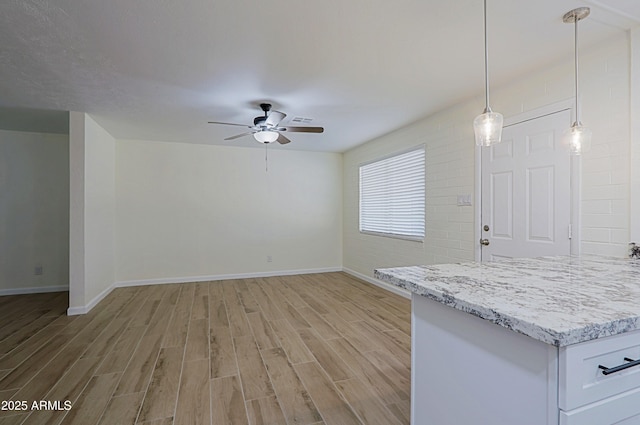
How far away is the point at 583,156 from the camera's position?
89.1 inches

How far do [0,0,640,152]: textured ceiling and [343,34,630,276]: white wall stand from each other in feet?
0.60

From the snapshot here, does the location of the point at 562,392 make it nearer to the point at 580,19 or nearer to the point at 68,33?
the point at 580,19

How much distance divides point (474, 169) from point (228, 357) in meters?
3.06

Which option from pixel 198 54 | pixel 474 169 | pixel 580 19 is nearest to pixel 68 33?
pixel 198 54

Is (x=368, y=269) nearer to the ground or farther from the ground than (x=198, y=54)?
nearer to the ground

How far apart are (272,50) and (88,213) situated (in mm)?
3191

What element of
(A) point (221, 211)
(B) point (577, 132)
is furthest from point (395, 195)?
(A) point (221, 211)

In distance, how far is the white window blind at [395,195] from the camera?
163 inches

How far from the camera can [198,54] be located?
2.29 metres

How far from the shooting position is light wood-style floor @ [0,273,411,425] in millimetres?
1867

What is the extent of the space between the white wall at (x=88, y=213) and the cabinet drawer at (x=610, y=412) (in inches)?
177

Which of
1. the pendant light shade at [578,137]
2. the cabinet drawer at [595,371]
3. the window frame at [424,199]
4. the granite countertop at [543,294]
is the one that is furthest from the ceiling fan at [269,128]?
the cabinet drawer at [595,371]

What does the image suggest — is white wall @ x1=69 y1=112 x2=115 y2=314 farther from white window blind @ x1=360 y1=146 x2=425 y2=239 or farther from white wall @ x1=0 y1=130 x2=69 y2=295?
white window blind @ x1=360 y1=146 x2=425 y2=239

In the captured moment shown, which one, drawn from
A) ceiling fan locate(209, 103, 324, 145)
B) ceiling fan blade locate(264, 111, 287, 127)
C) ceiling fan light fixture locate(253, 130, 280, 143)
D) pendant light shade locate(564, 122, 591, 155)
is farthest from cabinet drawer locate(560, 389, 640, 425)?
ceiling fan blade locate(264, 111, 287, 127)
